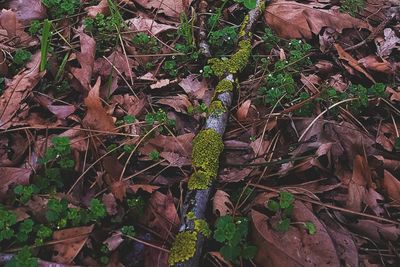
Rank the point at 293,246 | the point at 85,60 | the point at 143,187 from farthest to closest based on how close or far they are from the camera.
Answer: the point at 85,60 → the point at 143,187 → the point at 293,246

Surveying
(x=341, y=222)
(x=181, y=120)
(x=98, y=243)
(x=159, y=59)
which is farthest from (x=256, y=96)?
(x=98, y=243)

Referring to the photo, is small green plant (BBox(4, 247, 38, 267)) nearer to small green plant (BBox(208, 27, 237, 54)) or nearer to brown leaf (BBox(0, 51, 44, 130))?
brown leaf (BBox(0, 51, 44, 130))

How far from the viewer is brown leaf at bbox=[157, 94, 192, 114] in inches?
91.2

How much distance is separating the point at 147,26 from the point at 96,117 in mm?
942

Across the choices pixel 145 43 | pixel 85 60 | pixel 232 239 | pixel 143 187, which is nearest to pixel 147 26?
pixel 145 43

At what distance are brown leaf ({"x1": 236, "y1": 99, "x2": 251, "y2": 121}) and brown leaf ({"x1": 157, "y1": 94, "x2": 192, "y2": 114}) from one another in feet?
0.95

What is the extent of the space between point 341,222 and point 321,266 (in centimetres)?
29

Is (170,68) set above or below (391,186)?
above

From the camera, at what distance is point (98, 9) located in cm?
277

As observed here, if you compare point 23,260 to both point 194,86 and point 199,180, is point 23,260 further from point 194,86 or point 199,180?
point 194,86

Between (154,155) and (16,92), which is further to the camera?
(16,92)

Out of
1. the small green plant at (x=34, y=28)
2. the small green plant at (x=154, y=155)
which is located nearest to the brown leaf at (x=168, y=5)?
the small green plant at (x=34, y=28)

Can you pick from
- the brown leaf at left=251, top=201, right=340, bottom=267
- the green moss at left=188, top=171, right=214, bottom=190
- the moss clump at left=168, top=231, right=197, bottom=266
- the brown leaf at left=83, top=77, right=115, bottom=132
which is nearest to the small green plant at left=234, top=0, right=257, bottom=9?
the brown leaf at left=83, top=77, right=115, bottom=132

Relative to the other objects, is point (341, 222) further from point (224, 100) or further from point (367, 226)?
point (224, 100)
